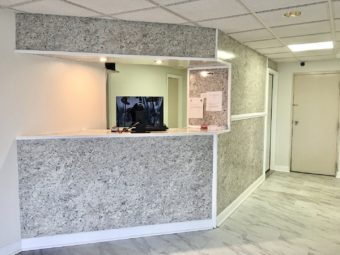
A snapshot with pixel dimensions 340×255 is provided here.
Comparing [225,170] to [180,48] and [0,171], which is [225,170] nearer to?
[180,48]

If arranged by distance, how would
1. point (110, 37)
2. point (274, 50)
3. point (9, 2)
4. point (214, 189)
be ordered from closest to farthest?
point (9, 2)
point (110, 37)
point (214, 189)
point (274, 50)

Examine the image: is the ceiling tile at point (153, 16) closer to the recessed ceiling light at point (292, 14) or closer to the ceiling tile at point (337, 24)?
the recessed ceiling light at point (292, 14)

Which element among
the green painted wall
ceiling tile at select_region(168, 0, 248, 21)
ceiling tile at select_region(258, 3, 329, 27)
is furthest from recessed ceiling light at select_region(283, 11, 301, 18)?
the green painted wall

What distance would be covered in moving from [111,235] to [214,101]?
1952 mm

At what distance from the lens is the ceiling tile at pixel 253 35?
335cm

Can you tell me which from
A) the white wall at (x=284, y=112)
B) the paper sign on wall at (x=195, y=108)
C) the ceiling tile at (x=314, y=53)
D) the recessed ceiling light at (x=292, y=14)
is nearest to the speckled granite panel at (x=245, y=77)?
the paper sign on wall at (x=195, y=108)

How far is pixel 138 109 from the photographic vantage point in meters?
3.19

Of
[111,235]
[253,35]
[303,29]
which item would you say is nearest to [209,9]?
[253,35]

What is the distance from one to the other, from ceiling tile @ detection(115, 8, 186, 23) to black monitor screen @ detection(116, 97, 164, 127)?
0.81 m

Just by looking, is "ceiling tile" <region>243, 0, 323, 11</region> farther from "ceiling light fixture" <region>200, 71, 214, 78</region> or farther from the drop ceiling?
"ceiling light fixture" <region>200, 71, 214, 78</region>

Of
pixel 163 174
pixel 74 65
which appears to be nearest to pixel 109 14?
pixel 74 65

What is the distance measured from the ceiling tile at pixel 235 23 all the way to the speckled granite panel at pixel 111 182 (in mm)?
1194

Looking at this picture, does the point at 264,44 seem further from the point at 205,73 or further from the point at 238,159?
the point at 238,159

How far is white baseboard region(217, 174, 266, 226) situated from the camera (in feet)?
11.7
